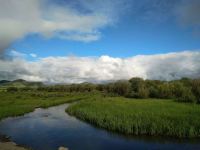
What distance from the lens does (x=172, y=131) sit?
28.3 meters

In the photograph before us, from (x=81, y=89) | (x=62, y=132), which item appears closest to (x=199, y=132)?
(x=62, y=132)

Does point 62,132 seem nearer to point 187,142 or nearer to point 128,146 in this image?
point 128,146

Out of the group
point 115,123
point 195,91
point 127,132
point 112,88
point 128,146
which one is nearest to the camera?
point 128,146

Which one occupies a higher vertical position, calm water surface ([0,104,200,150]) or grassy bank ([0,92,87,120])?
grassy bank ([0,92,87,120])

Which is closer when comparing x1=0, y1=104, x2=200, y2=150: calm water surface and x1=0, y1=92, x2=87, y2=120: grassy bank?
x1=0, y1=104, x2=200, y2=150: calm water surface

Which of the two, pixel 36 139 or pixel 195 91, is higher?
pixel 195 91

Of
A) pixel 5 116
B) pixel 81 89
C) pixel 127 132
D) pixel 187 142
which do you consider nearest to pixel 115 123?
pixel 127 132

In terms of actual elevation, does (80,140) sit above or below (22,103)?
below

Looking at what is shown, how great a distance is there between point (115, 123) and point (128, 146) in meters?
8.19

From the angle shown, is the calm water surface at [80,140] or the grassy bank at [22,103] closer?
the calm water surface at [80,140]

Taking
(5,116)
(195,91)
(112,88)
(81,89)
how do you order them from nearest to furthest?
(5,116) < (195,91) < (112,88) < (81,89)

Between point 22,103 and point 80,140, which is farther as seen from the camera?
point 22,103

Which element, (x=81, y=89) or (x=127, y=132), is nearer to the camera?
(x=127, y=132)

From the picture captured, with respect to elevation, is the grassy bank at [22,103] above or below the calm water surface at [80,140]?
above
